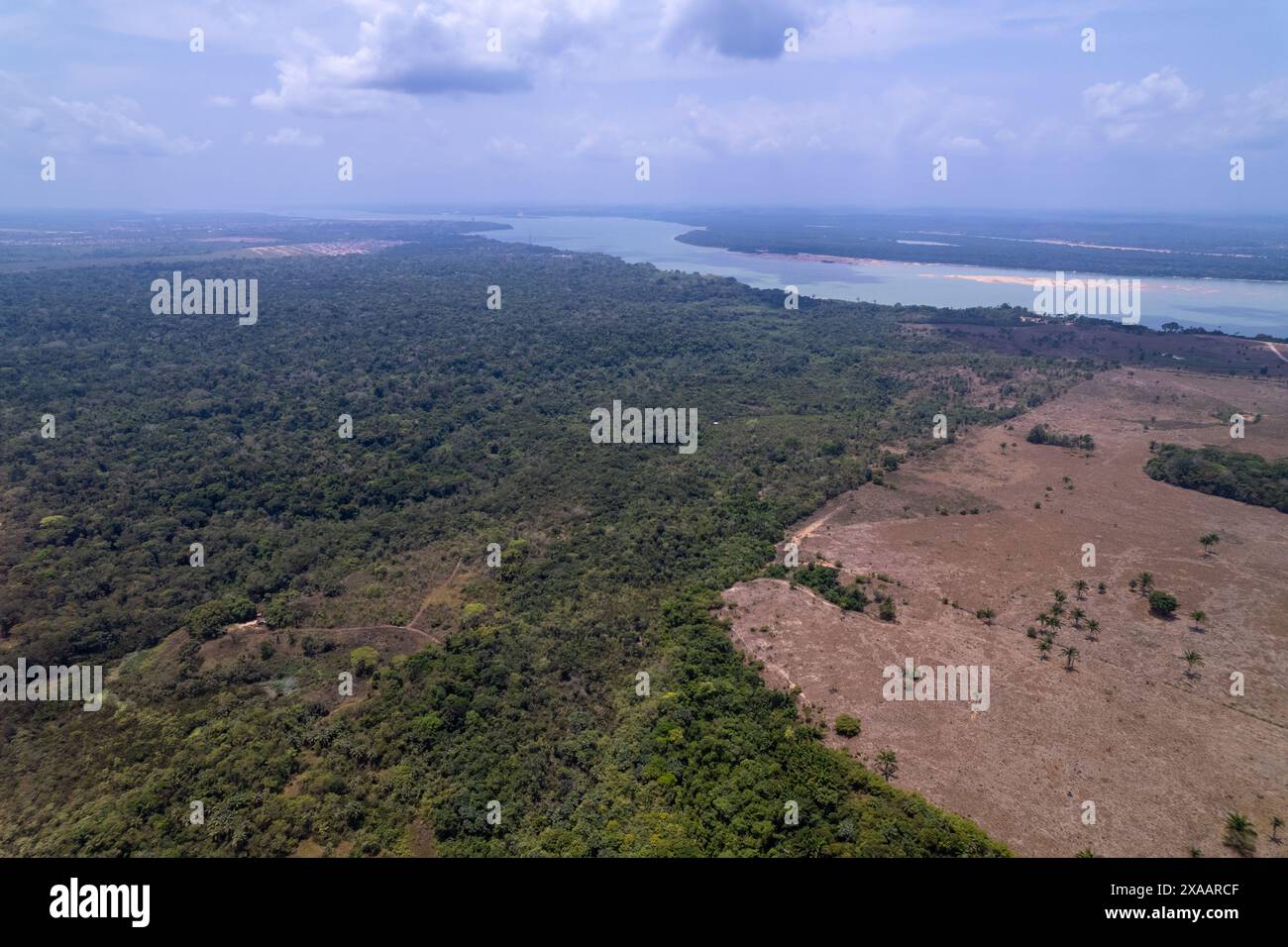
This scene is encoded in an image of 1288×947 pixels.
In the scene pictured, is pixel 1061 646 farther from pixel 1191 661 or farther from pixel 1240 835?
pixel 1240 835

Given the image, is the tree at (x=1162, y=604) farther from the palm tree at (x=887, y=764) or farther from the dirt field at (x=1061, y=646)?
the palm tree at (x=887, y=764)

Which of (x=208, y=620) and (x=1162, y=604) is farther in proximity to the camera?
(x=208, y=620)

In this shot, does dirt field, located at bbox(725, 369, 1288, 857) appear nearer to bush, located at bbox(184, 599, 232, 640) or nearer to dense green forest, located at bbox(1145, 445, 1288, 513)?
dense green forest, located at bbox(1145, 445, 1288, 513)

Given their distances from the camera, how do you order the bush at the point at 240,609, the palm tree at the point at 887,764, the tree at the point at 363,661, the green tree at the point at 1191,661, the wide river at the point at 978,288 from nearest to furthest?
1. the palm tree at the point at 887,764
2. the green tree at the point at 1191,661
3. the tree at the point at 363,661
4. the bush at the point at 240,609
5. the wide river at the point at 978,288

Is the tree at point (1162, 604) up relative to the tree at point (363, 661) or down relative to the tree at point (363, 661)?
up

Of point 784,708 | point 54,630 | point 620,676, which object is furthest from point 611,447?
point 54,630

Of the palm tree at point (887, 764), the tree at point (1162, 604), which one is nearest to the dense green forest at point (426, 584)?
the palm tree at point (887, 764)

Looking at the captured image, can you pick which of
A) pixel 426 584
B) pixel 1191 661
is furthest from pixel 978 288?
pixel 426 584
